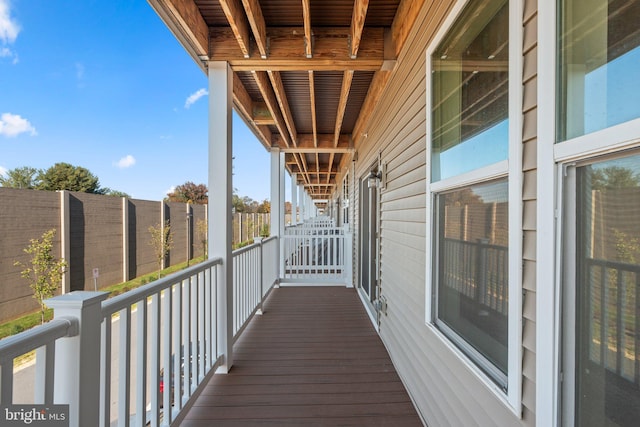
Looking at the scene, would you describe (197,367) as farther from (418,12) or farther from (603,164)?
(418,12)

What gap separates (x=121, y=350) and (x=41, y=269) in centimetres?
533

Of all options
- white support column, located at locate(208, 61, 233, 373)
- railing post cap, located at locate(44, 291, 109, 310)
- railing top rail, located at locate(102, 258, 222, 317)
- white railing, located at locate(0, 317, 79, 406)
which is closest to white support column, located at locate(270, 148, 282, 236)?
white support column, located at locate(208, 61, 233, 373)

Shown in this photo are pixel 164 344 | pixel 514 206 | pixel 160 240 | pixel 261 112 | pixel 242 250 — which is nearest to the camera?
pixel 514 206

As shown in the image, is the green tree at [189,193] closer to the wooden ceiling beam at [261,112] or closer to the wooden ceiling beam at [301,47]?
the wooden ceiling beam at [261,112]

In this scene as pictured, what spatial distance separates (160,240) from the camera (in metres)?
10.2

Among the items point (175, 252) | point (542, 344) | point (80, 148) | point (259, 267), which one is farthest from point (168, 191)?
point (542, 344)

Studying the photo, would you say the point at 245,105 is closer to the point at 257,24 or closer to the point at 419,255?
the point at 257,24

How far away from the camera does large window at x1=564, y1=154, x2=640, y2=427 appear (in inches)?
27.7

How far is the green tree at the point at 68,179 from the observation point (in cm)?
1312

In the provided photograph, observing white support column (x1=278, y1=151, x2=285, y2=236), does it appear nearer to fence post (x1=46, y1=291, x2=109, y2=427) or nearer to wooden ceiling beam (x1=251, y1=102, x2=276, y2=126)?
wooden ceiling beam (x1=251, y1=102, x2=276, y2=126)

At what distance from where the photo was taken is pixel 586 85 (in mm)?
809

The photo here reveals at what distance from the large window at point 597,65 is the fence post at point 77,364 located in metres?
1.65

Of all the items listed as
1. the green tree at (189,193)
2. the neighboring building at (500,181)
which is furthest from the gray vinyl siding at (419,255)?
the green tree at (189,193)
